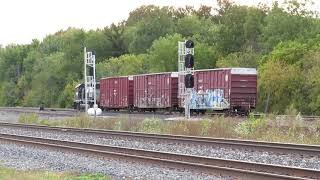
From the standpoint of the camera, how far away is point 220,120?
25.3 m

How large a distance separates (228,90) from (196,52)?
28313 millimetres

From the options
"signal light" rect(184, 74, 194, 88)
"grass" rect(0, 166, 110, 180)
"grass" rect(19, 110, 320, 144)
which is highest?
"signal light" rect(184, 74, 194, 88)

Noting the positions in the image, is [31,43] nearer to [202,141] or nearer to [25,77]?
[25,77]

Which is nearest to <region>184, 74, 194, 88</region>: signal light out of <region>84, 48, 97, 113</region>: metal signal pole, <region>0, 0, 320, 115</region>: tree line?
<region>0, 0, 320, 115</region>: tree line

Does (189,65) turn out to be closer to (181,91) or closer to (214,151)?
(181,91)

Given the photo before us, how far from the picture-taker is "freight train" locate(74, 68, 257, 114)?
123ft

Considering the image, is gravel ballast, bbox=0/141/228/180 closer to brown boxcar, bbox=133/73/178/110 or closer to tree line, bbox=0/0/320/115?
tree line, bbox=0/0/320/115

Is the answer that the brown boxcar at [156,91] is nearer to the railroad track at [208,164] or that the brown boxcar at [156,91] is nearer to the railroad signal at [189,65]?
the railroad signal at [189,65]

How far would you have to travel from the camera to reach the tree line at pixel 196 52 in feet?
146

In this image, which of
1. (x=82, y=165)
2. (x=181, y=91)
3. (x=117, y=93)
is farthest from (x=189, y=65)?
(x=117, y=93)

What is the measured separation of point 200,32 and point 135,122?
5136 cm

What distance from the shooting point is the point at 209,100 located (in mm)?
38250

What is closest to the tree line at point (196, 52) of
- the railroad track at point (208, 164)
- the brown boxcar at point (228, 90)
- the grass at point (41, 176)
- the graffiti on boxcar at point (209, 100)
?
the brown boxcar at point (228, 90)

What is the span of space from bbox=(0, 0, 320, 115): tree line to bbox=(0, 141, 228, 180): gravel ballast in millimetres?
16980
